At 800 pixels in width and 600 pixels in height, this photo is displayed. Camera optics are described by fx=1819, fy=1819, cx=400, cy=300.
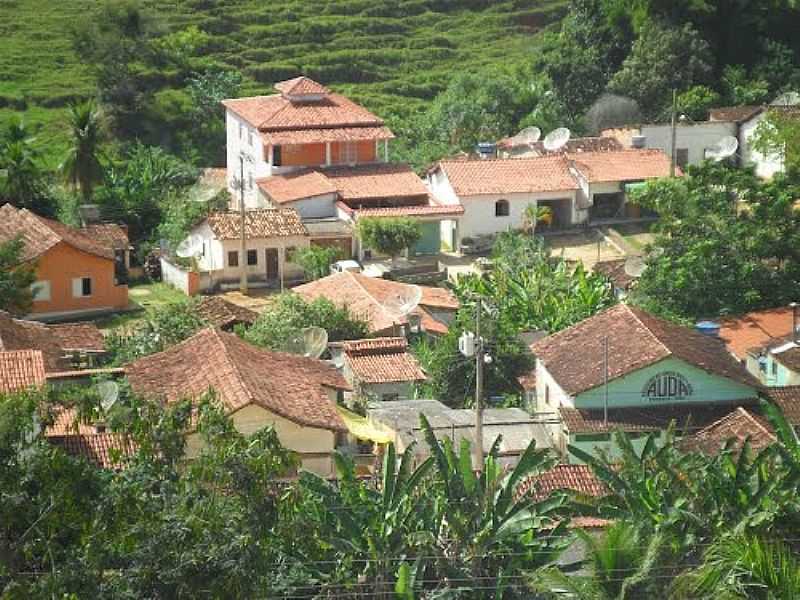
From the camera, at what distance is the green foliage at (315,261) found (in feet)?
151

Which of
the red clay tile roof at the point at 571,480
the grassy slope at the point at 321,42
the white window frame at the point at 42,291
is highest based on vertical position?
the grassy slope at the point at 321,42

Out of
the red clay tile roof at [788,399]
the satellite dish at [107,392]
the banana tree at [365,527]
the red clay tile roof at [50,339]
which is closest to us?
the banana tree at [365,527]

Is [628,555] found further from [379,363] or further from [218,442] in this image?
[379,363]

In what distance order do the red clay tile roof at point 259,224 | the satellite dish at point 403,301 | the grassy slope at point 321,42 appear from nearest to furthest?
the satellite dish at point 403,301 → the red clay tile roof at point 259,224 → the grassy slope at point 321,42

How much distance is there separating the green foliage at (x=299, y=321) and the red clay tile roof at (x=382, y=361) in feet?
3.57

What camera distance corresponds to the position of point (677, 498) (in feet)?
76.2

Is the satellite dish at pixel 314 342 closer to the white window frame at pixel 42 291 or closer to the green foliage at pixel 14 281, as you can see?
the green foliage at pixel 14 281

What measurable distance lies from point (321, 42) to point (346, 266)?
24.3 metres

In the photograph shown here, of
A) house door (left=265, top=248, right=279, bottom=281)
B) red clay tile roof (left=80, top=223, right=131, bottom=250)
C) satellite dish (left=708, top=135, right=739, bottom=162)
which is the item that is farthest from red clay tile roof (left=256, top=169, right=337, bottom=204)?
satellite dish (left=708, top=135, right=739, bottom=162)

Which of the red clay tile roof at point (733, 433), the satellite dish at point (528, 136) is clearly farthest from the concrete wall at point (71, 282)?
the red clay tile roof at point (733, 433)

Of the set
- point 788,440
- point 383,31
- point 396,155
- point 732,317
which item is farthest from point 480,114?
point 788,440

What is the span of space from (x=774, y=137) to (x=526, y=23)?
84.7 ft

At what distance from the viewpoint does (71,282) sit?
4428 centimetres

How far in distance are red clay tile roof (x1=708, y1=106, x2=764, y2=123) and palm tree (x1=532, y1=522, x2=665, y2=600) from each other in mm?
33912
